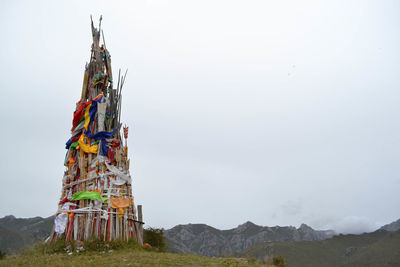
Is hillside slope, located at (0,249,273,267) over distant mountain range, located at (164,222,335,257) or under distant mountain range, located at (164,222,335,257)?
over

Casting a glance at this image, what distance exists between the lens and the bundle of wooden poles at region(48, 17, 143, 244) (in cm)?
1147

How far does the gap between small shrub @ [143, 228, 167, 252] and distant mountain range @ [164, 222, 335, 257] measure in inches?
1682

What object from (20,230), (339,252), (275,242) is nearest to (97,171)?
→ (275,242)

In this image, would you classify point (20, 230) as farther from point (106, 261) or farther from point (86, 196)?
point (106, 261)

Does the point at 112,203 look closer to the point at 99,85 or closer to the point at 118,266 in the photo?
the point at 118,266

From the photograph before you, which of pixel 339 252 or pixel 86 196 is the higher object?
pixel 86 196

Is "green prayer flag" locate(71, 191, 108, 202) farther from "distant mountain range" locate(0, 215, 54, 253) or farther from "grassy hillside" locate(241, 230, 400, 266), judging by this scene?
"distant mountain range" locate(0, 215, 54, 253)

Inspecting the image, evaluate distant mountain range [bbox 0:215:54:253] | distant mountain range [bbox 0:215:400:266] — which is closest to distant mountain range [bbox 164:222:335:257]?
distant mountain range [bbox 0:215:400:266]

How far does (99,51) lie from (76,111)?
3.48m

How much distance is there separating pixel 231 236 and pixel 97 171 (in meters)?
54.6

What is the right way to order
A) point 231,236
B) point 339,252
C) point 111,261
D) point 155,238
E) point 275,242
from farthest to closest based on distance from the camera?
1. point 231,236
2. point 275,242
3. point 339,252
4. point 155,238
5. point 111,261

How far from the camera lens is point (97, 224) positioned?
37.2ft

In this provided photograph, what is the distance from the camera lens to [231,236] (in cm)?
6191

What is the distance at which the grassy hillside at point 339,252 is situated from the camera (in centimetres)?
3186
